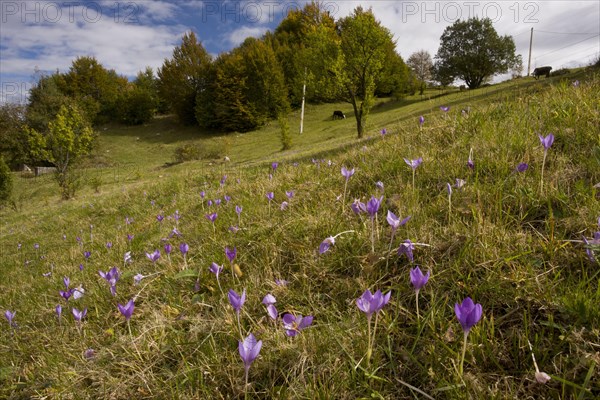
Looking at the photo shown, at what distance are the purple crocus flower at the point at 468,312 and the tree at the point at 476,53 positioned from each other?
60688 mm

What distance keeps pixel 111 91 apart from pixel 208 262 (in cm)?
6911

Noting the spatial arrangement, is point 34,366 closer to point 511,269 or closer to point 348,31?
point 511,269

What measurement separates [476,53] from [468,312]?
6236 cm

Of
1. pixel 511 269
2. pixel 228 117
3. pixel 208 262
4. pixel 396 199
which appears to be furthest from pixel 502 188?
pixel 228 117

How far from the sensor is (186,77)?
165ft

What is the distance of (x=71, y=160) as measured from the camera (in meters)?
21.7

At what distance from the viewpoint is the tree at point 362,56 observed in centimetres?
2300

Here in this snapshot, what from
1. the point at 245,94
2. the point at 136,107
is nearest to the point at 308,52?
the point at 245,94

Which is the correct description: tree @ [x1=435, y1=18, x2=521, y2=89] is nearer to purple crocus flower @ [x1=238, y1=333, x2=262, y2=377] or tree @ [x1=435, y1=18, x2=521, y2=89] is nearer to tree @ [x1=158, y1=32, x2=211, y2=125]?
tree @ [x1=158, y1=32, x2=211, y2=125]

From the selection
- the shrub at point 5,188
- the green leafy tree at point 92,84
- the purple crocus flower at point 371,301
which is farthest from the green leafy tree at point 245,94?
the purple crocus flower at point 371,301

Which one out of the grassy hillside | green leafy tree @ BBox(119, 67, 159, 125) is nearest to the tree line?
green leafy tree @ BBox(119, 67, 159, 125)

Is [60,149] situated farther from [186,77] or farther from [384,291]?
[186,77]

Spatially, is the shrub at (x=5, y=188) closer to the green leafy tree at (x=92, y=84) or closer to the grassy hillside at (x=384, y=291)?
the grassy hillside at (x=384, y=291)

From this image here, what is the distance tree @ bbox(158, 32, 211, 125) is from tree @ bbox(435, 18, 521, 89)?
38856 mm
